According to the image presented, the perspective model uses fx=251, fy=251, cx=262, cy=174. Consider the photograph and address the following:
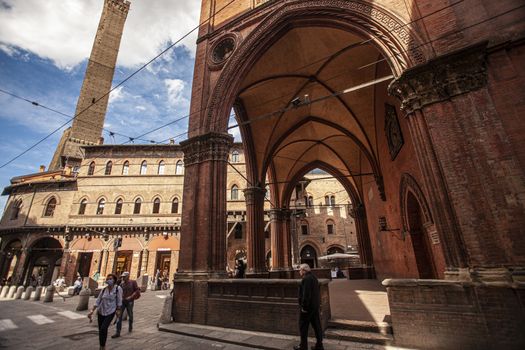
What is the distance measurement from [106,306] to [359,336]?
14.5ft

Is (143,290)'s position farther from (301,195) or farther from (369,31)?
(369,31)

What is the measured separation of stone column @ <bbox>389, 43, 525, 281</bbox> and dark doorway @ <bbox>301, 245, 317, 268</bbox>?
23.1 meters

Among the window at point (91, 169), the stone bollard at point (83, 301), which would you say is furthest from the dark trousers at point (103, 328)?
the window at point (91, 169)

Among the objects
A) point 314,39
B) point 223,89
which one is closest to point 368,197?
point 314,39

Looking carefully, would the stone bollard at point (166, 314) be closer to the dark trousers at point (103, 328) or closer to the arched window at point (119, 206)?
the dark trousers at point (103, 328)

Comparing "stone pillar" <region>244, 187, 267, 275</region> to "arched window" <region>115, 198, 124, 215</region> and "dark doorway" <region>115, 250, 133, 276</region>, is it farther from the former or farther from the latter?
"arched window" <region>115, 198, 124, 215</region>

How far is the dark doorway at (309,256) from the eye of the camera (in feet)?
86.1

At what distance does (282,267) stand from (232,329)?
8880 mm

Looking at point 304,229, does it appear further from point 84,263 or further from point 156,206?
point 84,263

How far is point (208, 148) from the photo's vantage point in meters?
7.55

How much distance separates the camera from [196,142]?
7.75 m

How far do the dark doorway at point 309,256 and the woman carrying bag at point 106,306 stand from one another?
77.2 feet

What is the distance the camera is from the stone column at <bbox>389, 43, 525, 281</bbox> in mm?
3975

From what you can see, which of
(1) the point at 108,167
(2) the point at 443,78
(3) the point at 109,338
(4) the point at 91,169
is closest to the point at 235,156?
(1) the point at 108,167
